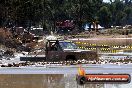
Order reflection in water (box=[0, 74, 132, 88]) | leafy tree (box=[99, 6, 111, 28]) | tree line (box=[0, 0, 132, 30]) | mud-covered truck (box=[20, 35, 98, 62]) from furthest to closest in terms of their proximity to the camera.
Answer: leafy tree (box=[99, 6, 111, 28]) → tree line (box=[0, 0, 132, 30]) → mud-covered truck (box=[20, 35, 98, 62]) → reflection in water (box=[0, 74, 132, 88])

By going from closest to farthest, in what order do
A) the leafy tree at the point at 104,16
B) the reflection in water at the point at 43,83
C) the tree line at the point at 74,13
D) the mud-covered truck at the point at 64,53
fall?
the reflection in water at the point at 43,83
the mud-covered truck at the point at 64,53
the tree line at the point at 74,13
the leafy tree at the point at 104,16

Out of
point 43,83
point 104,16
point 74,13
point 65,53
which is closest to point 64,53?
point 65,53

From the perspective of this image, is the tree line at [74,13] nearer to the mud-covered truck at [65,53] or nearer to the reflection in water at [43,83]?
the mud-covered truck at [65,53]

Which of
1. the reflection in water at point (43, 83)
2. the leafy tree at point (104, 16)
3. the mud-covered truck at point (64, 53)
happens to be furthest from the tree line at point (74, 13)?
the reflection in water at point (43, 83)

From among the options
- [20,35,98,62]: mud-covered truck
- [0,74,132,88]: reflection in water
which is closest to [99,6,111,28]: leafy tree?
[20,35,98,62]: mud-covered truck

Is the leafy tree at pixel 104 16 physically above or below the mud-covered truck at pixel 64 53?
above

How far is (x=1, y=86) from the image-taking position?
15.8m

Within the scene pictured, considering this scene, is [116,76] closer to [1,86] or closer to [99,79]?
[99,79]

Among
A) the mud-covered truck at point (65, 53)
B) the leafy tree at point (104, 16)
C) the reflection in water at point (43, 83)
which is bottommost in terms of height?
the reflection in water at point (43, 83)

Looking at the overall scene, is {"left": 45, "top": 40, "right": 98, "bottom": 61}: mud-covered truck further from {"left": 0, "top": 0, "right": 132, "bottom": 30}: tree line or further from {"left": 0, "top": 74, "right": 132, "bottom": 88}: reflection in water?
{"left": 0, "top": 0, "right": 132, "bottom": 30}: tree line

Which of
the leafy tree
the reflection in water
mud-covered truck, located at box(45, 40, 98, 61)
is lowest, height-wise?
the reflection in water

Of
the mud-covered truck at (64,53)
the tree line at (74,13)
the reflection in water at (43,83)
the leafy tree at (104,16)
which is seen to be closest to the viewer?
the reflection in water at (43,83)

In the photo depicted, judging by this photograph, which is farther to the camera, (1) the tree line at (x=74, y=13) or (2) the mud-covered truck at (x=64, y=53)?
(1) the tree line at (x=74, y=13)

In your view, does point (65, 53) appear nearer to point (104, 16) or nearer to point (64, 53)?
point (64, 53)
